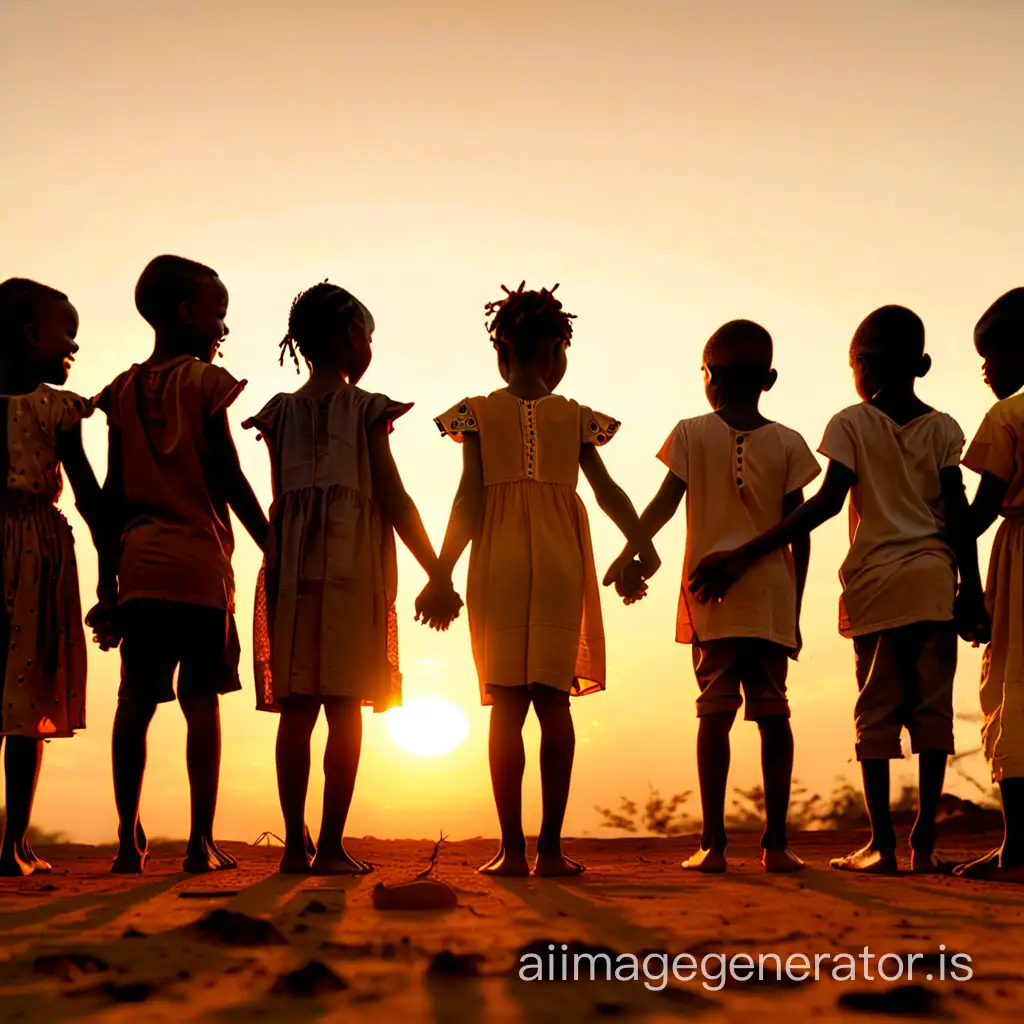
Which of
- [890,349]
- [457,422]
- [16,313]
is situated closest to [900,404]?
[890,349]

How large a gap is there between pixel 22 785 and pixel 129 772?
0.61 meters

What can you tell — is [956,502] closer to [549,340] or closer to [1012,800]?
[1012,800]

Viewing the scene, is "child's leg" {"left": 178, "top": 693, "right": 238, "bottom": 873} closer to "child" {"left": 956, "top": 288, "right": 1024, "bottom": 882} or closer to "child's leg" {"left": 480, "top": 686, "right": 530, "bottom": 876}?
"child's leg" {"left": 480, "top": 686, "right": 530, "bottom": 876}

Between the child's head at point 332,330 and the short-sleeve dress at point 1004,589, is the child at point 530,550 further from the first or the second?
the short-sleeve dress at point 1004,589

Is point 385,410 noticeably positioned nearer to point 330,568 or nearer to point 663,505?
point 330,568

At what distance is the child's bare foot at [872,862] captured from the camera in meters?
5.83

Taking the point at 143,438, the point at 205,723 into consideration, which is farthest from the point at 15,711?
the point at 143,438

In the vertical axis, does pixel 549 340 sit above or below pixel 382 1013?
above

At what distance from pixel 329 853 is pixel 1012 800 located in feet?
9.61

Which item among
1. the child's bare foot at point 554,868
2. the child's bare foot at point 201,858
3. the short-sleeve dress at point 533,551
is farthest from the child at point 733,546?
the child's bare foot at point 201,858

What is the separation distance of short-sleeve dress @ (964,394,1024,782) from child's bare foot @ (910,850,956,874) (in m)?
0.53

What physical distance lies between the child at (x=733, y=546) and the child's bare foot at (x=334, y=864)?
1.51m

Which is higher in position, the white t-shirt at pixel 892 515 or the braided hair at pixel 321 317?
the braided hair at pixel 321 317

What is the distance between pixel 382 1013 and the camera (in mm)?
2633
